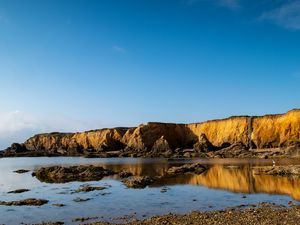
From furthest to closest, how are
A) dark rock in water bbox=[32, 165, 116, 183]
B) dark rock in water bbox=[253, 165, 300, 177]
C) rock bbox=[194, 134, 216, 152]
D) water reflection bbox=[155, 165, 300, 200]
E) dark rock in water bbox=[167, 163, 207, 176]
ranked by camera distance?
rock bbox=[194, 134, 216, 152], dark rock in water bbox=[167, 163, 207, 176], dark rock in water bbox=[32, 165, 116, 183], dark rock in water bbox=[253, 165, 300, 177], water reflection bbox=[155, 165, 300, 200]

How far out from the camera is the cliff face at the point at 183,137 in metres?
73.3

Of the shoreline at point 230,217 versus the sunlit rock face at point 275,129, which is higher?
the sunlit rock face at point 275,129

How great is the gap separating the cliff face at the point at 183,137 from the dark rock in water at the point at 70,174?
4320cm

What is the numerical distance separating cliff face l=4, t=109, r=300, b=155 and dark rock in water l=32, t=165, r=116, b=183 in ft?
142

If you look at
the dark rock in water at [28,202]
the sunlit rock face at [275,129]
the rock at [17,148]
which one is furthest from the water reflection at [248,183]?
the rock at [17,148]

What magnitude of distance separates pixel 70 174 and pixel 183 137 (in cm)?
6006

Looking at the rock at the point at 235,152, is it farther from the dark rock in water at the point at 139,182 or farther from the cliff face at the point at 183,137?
the dark rock in water at the point at 139,182

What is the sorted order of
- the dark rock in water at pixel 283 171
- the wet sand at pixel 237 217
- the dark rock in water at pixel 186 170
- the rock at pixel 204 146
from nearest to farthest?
the wet sand at pixel 237 217 < the dark rock in water at pixel 283 171 < the dark rock in water at pixel 186 170 < the rock at pixel 204 146

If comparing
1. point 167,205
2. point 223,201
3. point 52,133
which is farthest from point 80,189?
point 52,133

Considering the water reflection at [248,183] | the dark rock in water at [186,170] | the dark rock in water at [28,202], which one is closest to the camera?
the dark rock in water at [28,202]

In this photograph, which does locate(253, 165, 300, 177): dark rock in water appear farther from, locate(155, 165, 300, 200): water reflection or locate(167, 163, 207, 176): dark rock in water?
locate(167, 163, 207, 176): dark rock in water

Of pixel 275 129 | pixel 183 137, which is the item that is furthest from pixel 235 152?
pixel 183 137

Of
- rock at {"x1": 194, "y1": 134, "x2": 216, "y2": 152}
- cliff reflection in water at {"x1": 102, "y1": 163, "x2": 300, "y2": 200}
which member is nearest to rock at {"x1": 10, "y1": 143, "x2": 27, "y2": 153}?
rock at {"x1": 194, "y1": 134, "x2": 216, "y2": 152}

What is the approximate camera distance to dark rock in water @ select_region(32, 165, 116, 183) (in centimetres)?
3653
